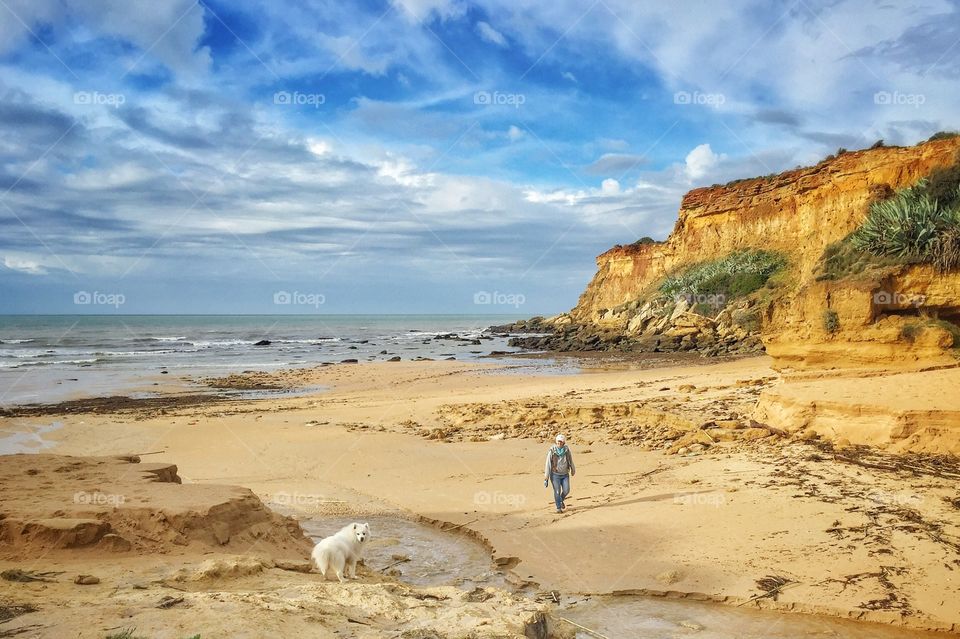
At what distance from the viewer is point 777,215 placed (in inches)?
1658

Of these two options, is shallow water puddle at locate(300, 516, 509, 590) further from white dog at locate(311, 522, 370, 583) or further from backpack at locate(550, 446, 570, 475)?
backpack at locate(550, 446, 570, 475)

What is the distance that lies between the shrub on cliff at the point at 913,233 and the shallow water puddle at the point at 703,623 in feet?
30.6

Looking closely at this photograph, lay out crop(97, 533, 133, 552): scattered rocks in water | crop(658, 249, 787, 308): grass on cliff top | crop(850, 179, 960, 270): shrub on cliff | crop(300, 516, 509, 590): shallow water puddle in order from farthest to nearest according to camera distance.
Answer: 1. crop(658, 249, 787, 308): grass on cliff top
2. crop(850, 179, 960, 270): shrub on cliff
3. crop(300, 516, 509, 590): shallow water puddle
4. crop(97, 533, 133, 552): scattered rocks in water

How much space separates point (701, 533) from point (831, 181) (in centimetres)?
3544

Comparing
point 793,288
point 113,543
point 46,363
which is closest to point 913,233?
point 113,543

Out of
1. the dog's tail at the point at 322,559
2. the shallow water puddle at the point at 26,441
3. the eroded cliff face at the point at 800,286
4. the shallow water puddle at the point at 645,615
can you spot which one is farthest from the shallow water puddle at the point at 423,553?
the shallow water puddle at the point at 26,441

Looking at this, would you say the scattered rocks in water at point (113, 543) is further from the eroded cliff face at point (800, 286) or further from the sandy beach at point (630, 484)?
the eroded cliff face at point (800, 286)

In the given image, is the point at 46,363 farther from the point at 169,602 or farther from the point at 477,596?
the point at 477,596

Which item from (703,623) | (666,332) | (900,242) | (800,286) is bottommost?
(703,623)

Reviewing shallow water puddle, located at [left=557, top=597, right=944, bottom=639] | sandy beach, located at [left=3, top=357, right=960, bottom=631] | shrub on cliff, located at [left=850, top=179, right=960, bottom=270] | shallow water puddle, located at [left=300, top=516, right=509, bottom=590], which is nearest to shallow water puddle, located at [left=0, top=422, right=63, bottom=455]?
sandy beach, located at [left=3, top=357, right=960, bottom=631]

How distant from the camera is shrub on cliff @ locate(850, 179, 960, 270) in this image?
40.1 ft

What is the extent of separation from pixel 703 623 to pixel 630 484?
168 inches

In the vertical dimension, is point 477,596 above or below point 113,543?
below

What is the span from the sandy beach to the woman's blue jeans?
28cm
